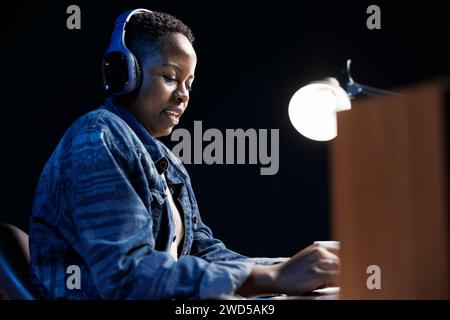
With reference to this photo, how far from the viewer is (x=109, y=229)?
109 cm

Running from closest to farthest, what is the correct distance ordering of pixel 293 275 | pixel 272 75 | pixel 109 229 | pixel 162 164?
1. pixel 109 229
2. pixel 293 275
3. pixel 162 164
4. pixel 272 75

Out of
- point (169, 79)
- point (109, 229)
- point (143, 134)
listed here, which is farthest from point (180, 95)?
point (109, 229)

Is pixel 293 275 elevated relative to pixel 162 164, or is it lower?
lower

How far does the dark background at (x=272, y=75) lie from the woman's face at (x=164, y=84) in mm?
1154

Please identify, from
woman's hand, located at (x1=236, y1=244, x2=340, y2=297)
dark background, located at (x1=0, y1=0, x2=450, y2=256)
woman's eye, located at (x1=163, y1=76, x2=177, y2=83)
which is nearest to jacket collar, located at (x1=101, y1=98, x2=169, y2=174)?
woman's eye, located at (x1=163, y1=76, x2=177, y2=83)

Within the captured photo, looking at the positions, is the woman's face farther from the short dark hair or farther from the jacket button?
the jacket button

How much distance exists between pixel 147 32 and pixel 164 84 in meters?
0.14

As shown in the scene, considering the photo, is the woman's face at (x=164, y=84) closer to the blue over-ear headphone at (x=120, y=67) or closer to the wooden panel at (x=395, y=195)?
the blue over-ear headphone at (x=120, y=67)

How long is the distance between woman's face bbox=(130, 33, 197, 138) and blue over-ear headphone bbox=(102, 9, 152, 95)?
0.11 feet

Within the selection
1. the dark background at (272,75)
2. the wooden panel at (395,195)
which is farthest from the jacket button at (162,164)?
the dark background at (272,75)

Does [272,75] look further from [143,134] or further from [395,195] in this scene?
[395,195]

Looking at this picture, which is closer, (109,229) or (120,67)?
(109,229)

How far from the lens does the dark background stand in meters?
2.67

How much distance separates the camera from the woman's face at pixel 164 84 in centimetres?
149
